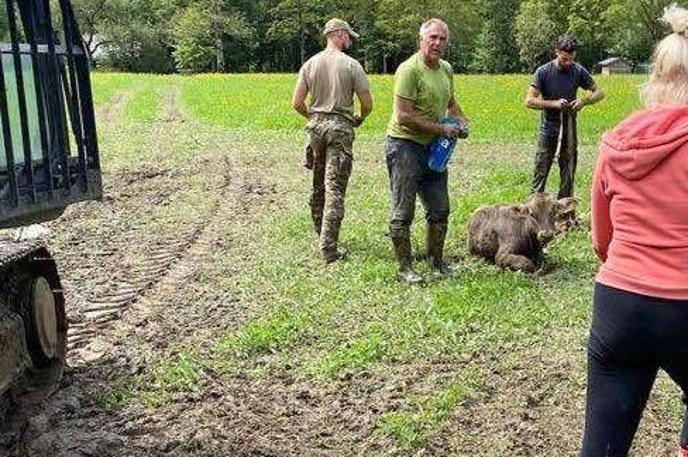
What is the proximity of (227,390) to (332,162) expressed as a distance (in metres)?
3.68

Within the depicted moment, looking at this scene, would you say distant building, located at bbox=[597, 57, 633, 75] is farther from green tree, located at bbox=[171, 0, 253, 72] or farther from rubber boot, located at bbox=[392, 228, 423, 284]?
rubber boot, located at bbox=[392, 228, 423, 284]

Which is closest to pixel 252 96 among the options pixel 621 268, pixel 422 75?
pixel 422 75

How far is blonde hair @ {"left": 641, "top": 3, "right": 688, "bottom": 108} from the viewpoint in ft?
10.3

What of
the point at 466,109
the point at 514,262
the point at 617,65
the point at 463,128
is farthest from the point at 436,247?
the point at 617,65

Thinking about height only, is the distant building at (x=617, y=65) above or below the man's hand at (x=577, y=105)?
below

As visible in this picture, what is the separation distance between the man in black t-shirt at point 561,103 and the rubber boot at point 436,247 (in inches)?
100.0

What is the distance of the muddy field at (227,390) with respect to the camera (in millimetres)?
5055

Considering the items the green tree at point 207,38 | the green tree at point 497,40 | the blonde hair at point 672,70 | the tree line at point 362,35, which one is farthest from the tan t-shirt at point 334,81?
the green tree at point 497,40

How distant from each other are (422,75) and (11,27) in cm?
409

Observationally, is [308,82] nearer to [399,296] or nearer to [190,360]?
[399,296]

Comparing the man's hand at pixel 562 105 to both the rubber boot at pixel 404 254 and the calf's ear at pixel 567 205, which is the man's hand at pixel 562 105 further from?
the rubber boot at pixel 404 254

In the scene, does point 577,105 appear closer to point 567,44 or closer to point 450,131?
point 567,44

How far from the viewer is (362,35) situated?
8925cm

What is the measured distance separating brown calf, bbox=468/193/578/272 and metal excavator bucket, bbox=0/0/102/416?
415 centimetres
